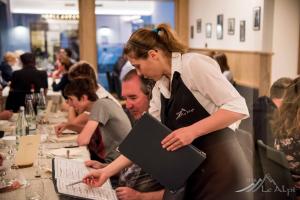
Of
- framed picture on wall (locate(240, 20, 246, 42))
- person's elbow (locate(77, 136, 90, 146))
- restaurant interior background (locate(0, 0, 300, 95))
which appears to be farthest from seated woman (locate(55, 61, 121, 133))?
restaurant interior background (locate(0, 0, 300, 95))

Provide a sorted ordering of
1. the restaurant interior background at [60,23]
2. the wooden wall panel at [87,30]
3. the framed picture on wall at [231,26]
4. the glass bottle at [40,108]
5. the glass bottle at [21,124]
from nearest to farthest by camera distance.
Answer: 1. the glass bottle at [21,124]
2. the glass bottle at [40,108]
3. the framed picture on wall at [231,26]
4. the wooden wall panel at [87,30]
5. the restaurant interior background at [60,23]

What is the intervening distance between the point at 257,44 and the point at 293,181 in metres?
3.48

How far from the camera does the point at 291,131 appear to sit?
2.01 meters

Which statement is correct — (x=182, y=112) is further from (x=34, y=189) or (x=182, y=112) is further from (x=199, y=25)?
(x=199, y=25)

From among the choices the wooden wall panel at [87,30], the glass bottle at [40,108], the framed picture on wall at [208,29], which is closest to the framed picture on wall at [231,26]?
the framed picture on wall at [208,29]

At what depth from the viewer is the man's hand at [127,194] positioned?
59.7 inches

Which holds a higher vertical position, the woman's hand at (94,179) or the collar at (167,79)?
the collar at (167,79)

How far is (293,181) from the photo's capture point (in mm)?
1849

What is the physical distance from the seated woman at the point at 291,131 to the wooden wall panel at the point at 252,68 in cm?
232

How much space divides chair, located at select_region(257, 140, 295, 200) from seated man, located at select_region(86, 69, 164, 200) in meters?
0.50

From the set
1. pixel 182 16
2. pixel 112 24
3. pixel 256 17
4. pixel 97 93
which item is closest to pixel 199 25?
pixel 182 16

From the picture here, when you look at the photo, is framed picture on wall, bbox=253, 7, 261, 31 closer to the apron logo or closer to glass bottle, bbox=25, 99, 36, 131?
glass bottle, bbox=25, 99, 36, 131

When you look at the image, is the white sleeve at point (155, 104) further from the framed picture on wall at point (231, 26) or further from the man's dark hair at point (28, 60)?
the framed picture on wall at point (231, 26)

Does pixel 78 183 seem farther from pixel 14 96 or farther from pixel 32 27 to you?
pixel 32 27
